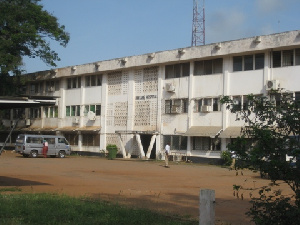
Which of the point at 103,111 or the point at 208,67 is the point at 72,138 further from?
the point at 208,67

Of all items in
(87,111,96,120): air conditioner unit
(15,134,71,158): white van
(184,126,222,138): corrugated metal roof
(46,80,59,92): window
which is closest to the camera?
(184,126,222,138): corrugated metal roof

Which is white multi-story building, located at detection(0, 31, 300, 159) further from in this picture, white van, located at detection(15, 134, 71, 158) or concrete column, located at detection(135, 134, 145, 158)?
white van, located at detection(15, 134, 71, 158)

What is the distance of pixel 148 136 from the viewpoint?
125ft

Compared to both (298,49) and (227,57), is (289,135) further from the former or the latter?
(227,57)

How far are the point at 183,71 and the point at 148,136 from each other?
6615 mm

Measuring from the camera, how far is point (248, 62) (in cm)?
3116

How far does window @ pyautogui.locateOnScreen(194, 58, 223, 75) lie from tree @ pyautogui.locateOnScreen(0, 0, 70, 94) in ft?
52.6

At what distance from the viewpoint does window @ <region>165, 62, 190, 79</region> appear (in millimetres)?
34969

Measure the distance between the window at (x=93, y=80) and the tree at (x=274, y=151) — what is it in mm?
36965

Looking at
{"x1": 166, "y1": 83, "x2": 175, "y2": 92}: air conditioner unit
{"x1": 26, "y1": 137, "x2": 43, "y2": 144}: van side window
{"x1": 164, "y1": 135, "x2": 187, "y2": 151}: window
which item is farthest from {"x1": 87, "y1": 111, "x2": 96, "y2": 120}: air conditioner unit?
{"x1": 166, "y1": 83, "x2": 175, "y2": 92}: air conditioner unit

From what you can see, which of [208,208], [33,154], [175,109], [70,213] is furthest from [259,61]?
[208,208]

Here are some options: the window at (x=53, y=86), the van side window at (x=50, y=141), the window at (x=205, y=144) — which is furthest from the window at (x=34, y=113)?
the window at (x=205, y=144)

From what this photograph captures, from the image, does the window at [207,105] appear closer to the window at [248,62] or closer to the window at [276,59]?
the window at [248,62]

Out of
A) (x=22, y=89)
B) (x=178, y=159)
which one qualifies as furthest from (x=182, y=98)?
(x=22, y=89)
